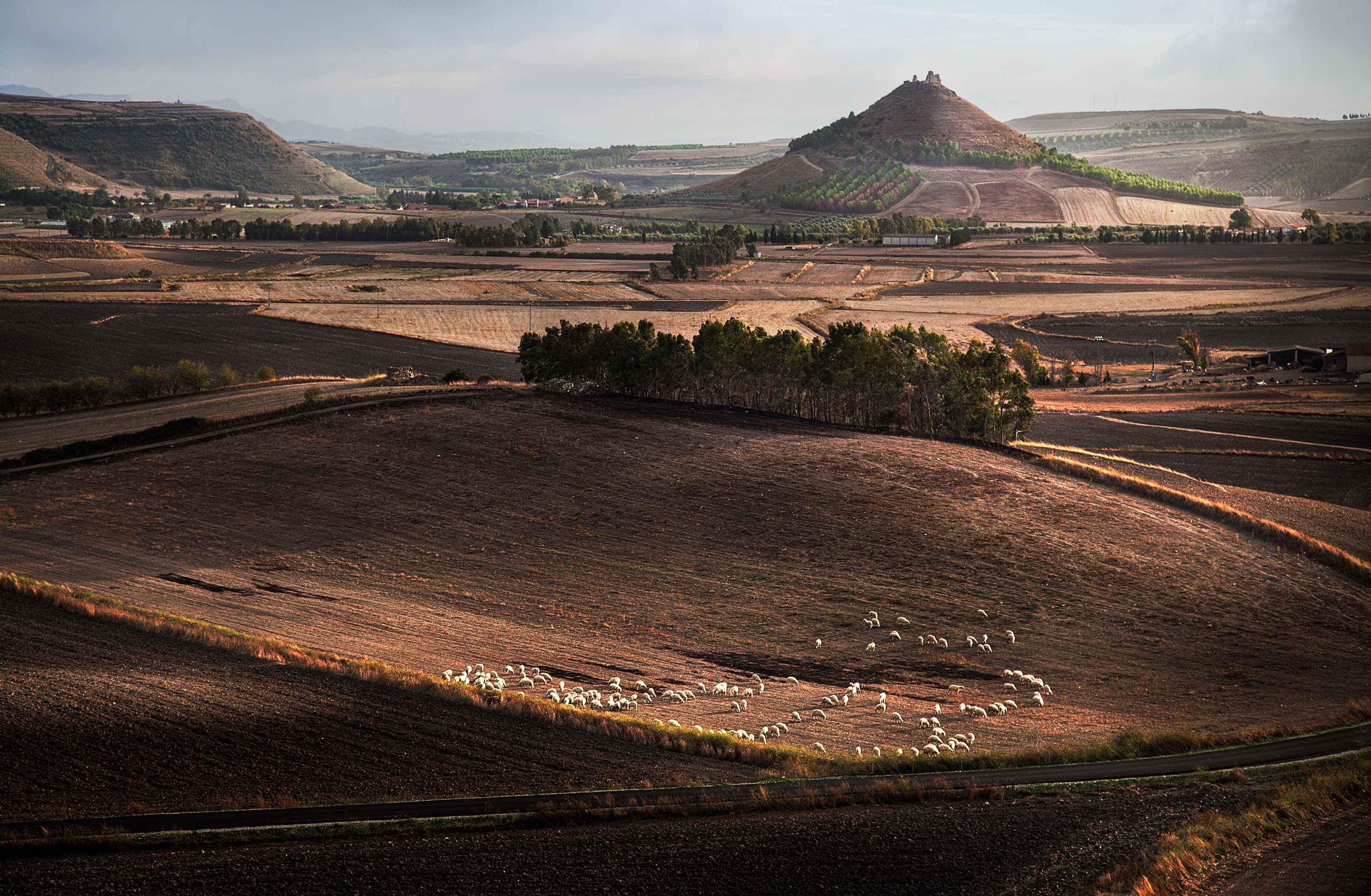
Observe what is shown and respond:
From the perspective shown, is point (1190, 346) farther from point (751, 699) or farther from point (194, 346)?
point (194, 346)

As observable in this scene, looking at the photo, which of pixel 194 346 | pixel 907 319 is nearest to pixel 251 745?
pixel 194 346

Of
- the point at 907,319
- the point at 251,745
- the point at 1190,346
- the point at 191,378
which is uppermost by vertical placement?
the point at 907,319

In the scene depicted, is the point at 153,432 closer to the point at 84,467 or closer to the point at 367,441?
the point at 84,467

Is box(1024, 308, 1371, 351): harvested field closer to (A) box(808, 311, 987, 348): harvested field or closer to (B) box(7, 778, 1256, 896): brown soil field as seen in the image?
(A) box(808, 311, 987, 348): harvested field

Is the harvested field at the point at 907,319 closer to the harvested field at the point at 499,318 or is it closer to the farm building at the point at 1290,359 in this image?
the harvested field at the point at 499,318

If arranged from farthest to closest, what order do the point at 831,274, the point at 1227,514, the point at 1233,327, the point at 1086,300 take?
the point at 831,274, the point at 1086,300, the point at 1233,327, the point at 1227,514

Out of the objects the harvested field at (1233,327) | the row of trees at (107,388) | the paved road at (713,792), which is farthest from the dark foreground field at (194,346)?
the harvested field at (1233,327)

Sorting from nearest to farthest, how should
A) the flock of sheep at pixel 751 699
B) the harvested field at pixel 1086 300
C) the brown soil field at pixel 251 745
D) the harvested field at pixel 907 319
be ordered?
the brown soil field at pixel 251 745
the flock of sheep at pixel 751 699
the harvested field at pixel 907 319
the harvested field at pixel 1086 300
